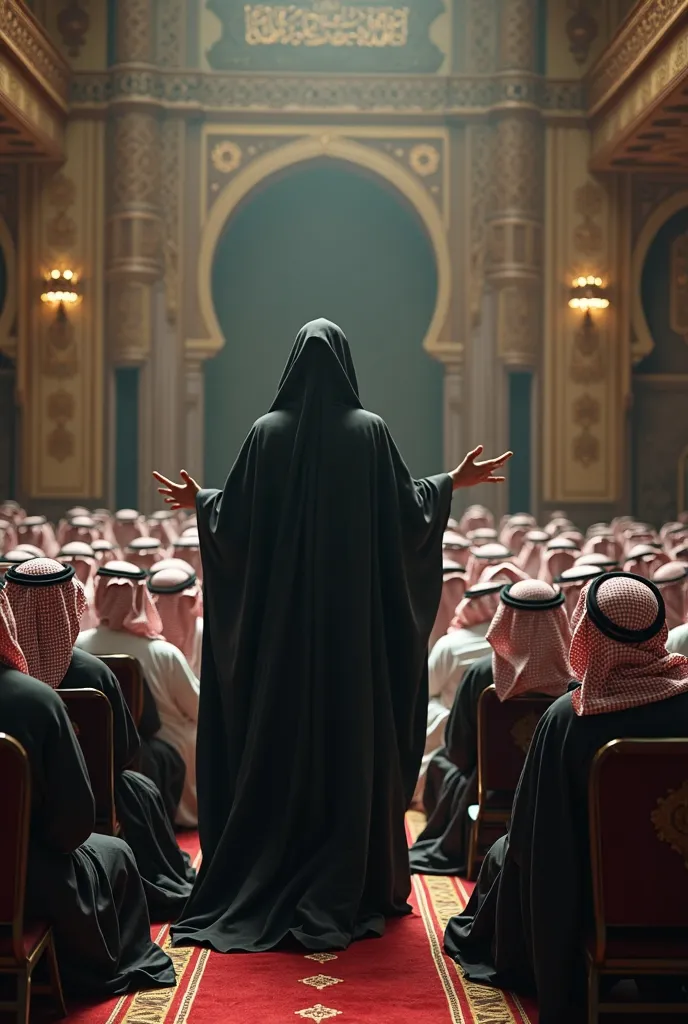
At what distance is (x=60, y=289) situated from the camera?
16438 mm

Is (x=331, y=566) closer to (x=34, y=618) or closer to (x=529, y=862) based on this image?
(x=34, y=618)

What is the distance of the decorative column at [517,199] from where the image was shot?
16.3 metres

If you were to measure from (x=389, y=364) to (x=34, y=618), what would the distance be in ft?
50.6

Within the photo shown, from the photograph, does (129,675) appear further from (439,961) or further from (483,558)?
(483,558)

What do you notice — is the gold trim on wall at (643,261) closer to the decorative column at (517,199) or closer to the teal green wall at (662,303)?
the teal green wall at (662,303)

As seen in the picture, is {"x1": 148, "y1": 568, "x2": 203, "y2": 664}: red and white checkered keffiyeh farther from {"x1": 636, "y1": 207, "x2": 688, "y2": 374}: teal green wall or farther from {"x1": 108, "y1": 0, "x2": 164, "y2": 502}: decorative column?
{"x1": 636, "y1": 207, "x2": 688, "y2": 374}: teal green wall

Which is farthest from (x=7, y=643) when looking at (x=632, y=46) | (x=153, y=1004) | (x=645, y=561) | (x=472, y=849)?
(x=632, y=46)

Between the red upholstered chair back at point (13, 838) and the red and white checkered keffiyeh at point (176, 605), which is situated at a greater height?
the red and white checkered keffiyeh at point (176, 605)

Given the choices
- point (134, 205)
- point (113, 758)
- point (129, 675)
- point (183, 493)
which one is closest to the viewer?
point (113, 758)

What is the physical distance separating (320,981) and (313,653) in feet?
3.40

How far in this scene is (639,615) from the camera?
10.5ft

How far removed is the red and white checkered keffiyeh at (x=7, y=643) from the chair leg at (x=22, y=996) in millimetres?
720

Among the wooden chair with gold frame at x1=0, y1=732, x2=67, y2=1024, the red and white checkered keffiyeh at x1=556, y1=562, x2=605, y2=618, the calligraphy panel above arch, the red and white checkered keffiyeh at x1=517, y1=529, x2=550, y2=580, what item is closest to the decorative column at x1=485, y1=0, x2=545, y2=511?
the calligraphy panel above arch

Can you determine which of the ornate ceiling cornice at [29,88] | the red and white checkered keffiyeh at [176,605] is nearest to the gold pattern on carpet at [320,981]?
the red and white checkered keffiyeh at [176,605]
